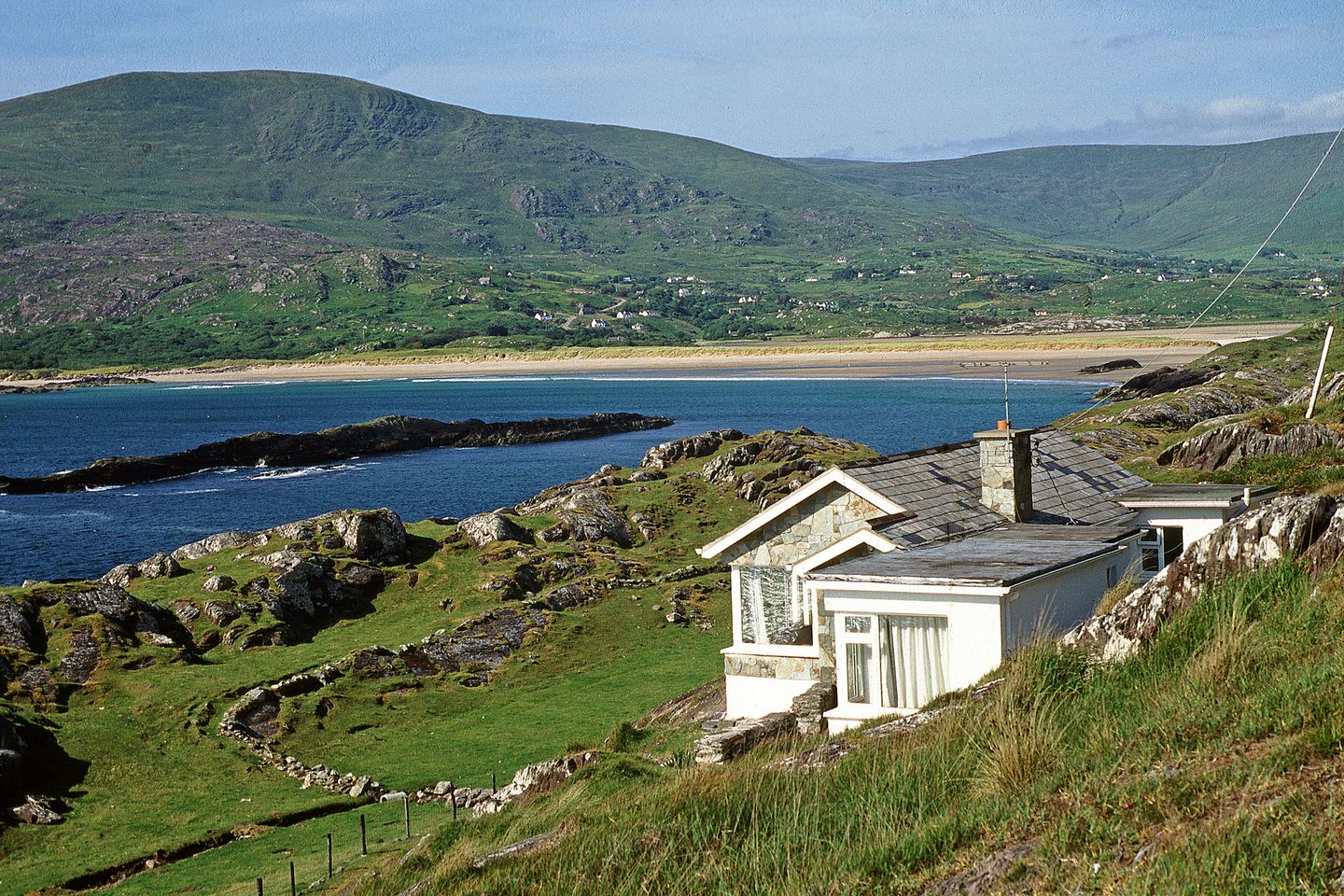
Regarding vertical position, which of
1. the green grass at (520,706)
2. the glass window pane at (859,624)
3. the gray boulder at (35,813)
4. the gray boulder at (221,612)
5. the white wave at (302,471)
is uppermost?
the glass window pane at (859,624)

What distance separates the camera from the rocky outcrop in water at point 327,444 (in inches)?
3772

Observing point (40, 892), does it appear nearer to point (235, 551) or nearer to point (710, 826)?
point (710, 826)

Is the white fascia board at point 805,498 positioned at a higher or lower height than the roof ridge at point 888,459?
lower

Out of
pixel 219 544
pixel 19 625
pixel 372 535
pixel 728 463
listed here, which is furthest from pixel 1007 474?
pixel 728 463

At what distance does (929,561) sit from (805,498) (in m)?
→ 4.48

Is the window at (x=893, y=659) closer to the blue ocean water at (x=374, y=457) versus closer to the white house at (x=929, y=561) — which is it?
the white house at (x=929, y=561)

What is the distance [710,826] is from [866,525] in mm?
12543

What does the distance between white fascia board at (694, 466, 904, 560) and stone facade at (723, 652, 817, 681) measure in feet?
6.70

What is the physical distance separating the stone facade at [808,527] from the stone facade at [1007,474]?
2.94m

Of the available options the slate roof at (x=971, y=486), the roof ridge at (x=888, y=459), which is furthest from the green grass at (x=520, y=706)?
the slate roof at (x=971, y=486)

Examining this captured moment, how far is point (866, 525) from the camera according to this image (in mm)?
21891

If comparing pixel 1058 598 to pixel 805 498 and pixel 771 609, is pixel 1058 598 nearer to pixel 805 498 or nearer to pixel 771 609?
pixel 805 498

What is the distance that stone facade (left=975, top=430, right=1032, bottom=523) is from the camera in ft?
76.9

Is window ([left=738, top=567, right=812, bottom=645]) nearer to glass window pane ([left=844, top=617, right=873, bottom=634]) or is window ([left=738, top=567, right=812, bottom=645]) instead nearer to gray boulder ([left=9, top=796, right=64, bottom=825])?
glass window pane ([left=844, top=617, right=873, bottom=634])
